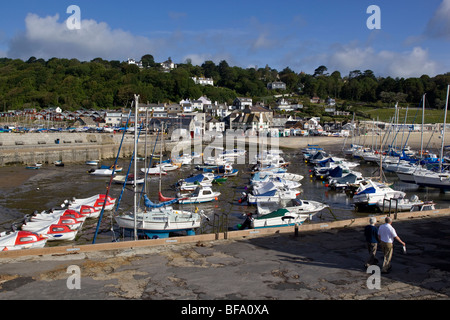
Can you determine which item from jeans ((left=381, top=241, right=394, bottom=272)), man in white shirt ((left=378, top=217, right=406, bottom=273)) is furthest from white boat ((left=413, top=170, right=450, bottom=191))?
man in white shirt ((left=378, top=217, right=406, bottom=273))

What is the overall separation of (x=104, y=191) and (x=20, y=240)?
1504 centimetres

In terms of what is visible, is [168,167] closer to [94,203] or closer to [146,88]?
[94,203]

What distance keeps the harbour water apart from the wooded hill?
79746 mm

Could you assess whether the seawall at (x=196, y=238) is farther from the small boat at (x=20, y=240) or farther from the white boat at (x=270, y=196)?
the white boat at (x=270, y=196)

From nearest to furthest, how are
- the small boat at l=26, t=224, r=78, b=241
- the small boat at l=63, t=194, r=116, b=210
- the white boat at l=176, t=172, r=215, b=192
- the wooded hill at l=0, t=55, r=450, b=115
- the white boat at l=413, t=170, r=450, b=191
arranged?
the small boat at l=26, t=224, r=78, b=241 → the small boat at l=63, t=194, r=116, b=210 → the white boat at l=176, t=172, r=215, b=192 → the white boat at l=413, t=170, r=450, b=191 → the wooded hill at l=0, t=55, r=450, b=115

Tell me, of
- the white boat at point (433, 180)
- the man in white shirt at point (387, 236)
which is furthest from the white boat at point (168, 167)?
the man in white shirt at point (387, 236)

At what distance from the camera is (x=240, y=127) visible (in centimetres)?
9712

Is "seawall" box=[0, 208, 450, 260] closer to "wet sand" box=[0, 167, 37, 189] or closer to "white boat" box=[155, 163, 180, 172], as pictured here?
"wet sand" box=[0, 167, 37, 189]

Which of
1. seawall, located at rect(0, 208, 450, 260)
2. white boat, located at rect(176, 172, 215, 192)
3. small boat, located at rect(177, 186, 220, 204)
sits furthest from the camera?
white boat, located at rect(176, 172, 215, 192)

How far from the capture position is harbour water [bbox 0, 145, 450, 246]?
2170 cm

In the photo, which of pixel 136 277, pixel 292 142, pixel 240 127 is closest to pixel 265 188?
pixel 136 277

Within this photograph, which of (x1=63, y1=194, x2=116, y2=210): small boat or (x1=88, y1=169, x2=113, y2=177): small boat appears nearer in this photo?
(x1=63, y1=194, x2=116, y2=210): small boat

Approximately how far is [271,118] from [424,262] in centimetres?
9109

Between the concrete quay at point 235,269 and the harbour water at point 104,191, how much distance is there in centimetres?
675
